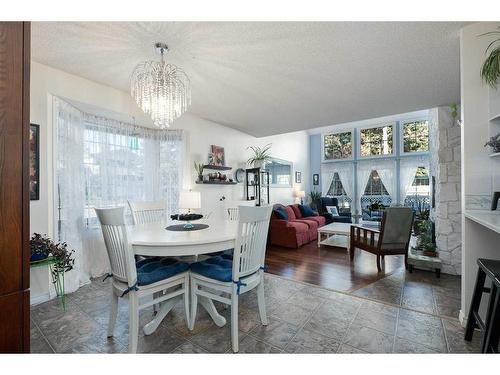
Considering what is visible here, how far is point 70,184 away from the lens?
2580 millimetres

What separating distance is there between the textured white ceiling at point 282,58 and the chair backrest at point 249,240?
138 centimetres

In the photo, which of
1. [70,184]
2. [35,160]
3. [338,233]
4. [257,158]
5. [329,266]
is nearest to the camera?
[35,160]

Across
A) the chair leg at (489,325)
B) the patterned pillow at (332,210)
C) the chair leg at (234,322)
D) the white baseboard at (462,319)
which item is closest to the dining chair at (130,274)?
the chair leg at (234,322)

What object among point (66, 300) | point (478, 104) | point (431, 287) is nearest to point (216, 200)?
point (66, 300)

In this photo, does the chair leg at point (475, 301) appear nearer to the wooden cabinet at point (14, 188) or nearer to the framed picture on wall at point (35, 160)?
the wooden cabinet at point (14, 188)

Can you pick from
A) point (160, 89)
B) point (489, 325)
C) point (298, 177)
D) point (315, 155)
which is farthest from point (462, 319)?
point (315, 155)

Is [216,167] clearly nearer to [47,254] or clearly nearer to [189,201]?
[189,201]

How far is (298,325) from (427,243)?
253 cm

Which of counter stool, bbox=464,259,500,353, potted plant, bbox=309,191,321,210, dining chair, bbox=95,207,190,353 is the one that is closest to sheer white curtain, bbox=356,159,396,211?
potted plant, bbox=309,191,321,210

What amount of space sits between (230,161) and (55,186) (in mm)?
2786

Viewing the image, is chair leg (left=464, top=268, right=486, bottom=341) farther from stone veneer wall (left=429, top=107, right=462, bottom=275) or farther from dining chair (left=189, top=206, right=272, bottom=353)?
stone veneer wall (left=429, top=107, right=462, bottom=275)

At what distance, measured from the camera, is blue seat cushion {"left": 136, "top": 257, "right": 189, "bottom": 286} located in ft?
5.41

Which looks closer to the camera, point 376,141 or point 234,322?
point 234,322

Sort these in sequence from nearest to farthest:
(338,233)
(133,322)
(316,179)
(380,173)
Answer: (133,322) → (338,233) → (380,173) → (316,179)
